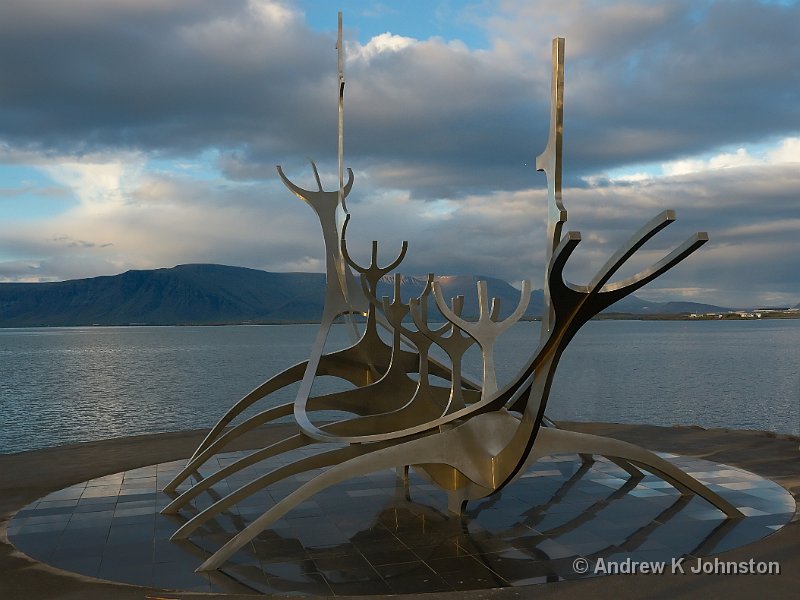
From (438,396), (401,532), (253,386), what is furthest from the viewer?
(253,386)

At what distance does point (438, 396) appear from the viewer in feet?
53.5

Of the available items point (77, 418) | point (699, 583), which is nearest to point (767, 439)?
point (699, 583)

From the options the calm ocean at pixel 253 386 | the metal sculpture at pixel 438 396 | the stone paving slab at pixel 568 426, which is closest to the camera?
the stone paving slab at pixel 568 426

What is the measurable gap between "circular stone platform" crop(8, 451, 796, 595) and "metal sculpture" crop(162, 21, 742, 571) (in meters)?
0.53

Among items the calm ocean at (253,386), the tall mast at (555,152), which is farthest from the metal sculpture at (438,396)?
the calm ocean at (253,386)

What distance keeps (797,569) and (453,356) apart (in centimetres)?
602

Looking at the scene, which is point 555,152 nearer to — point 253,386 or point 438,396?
point 438,396

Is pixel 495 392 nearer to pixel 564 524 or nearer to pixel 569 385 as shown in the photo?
pixel 564 524

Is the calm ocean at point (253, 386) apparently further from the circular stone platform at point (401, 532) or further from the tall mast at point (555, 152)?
the tall mast at point (555, 152)

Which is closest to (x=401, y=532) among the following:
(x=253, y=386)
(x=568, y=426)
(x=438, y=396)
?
(x=438, y=396)

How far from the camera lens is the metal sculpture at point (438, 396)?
34.2 ft

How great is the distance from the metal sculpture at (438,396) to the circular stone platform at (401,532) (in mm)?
530

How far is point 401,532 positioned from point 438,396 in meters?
4.25

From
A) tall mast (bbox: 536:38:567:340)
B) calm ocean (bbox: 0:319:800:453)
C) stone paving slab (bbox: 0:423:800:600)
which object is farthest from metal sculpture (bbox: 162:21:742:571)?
calm ocean (bbox: 0:319:800:453)
